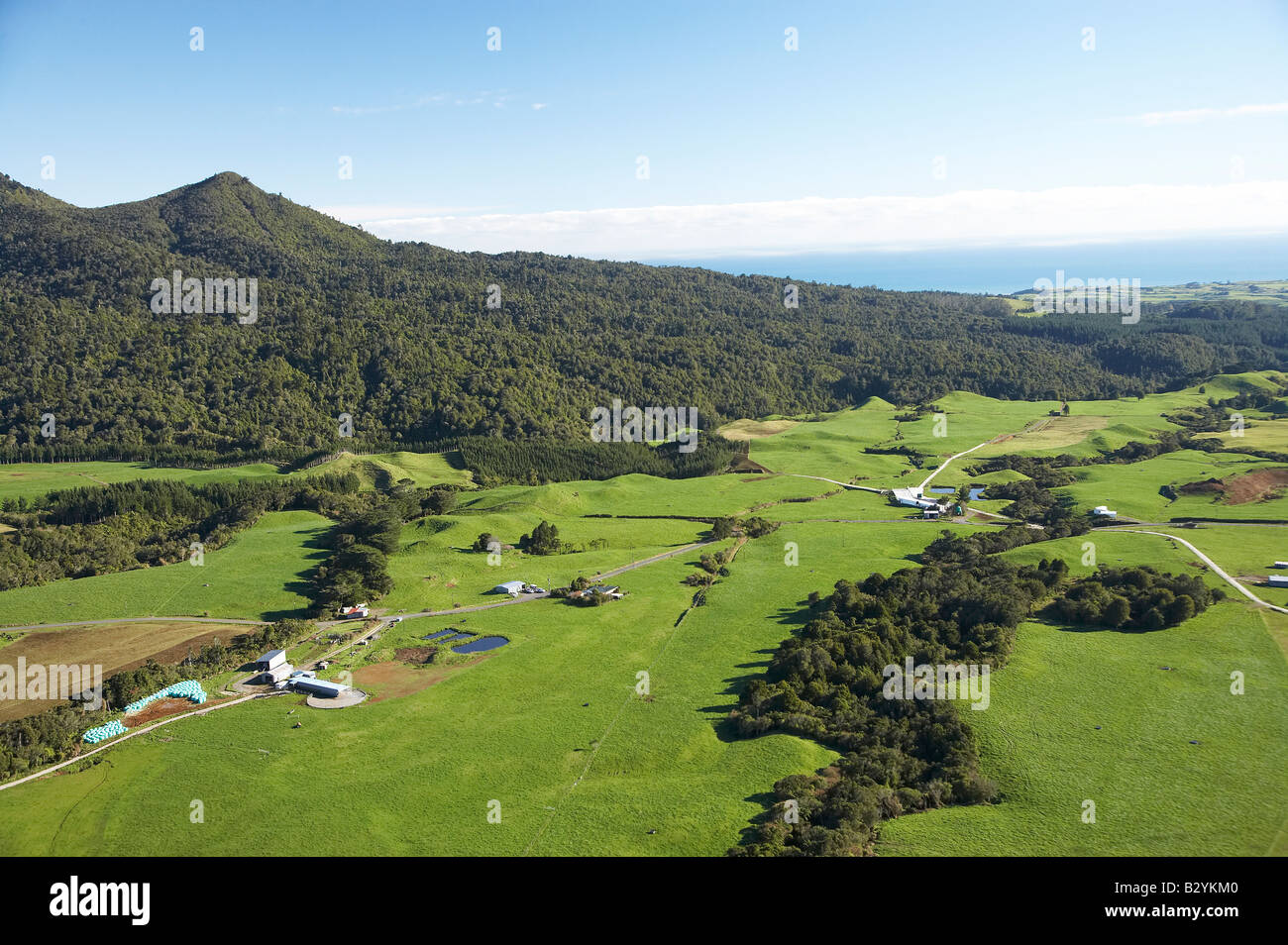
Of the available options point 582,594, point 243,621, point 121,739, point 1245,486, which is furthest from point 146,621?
point 1245,486

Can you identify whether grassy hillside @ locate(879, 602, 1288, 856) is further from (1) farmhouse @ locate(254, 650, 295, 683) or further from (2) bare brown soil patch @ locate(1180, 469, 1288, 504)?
(2) bare brown soil patch @ locate(1180, 469, 1288, 504)

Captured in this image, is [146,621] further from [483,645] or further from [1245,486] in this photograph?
[1245,486]

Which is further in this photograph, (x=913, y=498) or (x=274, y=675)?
(x=913, y=498)

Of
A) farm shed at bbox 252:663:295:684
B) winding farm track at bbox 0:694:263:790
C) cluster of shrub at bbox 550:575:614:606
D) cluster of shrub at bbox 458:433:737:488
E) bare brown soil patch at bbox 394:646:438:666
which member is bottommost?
winding farm track at bbox 0:694:263:790

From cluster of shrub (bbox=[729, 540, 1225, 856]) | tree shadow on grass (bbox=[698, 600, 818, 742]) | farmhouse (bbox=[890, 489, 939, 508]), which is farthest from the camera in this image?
farmhouse (bbox=[890, 489, 939, 508])

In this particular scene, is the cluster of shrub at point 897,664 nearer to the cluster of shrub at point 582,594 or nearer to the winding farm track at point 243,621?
the cluster of shrub at point 582,594

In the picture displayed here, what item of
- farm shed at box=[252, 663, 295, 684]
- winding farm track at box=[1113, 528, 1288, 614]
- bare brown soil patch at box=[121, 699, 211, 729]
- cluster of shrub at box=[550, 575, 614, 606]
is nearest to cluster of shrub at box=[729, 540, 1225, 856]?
winding farm track at box=[1113, 528, 1288, 614]

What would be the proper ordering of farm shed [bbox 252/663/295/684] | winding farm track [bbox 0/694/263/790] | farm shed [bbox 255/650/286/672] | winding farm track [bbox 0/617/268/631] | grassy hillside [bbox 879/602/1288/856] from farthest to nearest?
winding farm track [bbox 0/617/268/631] → farm shed [bbox 255/650/286/672] → farm shed [bbox 252/663/295/684] → winding farm track [bbox 0/694/263/790] → grassy hillside [bbox 879/602/1288/856]

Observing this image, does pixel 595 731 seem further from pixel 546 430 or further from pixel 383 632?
pixel 546 430
